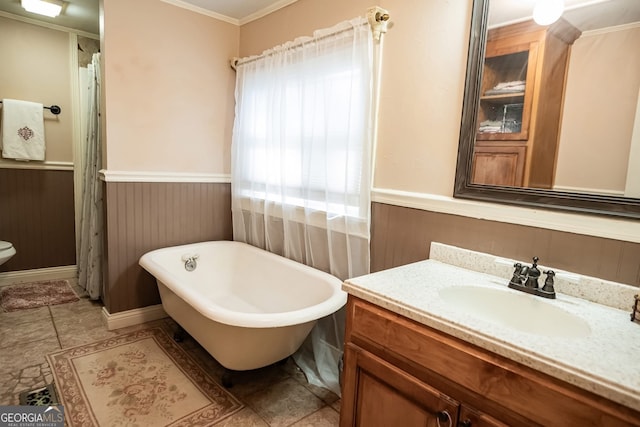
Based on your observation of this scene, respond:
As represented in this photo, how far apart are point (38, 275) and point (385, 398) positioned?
3673mm

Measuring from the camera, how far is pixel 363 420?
1.26 meters

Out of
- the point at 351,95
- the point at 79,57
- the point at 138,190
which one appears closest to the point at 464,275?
the point at 351,95

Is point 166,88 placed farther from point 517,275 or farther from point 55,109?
point 517,275

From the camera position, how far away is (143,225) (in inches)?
105

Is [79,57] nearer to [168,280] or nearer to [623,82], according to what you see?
[168,280]

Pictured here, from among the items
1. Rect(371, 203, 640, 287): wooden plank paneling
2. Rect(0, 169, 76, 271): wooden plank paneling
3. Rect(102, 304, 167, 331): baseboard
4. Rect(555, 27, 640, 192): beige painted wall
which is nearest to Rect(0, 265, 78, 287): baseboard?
Rect(0, 169, 76, 271): wooden plank paneling

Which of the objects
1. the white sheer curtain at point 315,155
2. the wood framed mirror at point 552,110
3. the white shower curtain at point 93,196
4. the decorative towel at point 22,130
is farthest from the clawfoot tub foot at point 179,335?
the decorative towel at point 22,130

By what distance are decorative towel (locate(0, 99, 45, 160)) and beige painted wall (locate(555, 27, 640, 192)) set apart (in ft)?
12.9

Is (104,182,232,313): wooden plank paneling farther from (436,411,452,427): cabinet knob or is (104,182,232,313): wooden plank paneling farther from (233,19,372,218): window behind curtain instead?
(436,411,452,427): cabinet knob

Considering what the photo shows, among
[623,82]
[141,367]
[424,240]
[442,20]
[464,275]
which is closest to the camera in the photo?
[623,82]

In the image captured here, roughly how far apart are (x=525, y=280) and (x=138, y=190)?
2541 mm

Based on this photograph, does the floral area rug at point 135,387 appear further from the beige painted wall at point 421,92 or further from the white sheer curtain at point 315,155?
the beige painted wall at point 421,92

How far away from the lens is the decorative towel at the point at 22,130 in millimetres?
3025

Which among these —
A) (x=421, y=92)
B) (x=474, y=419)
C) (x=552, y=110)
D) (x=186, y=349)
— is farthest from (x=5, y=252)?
(x=552, y=110)
